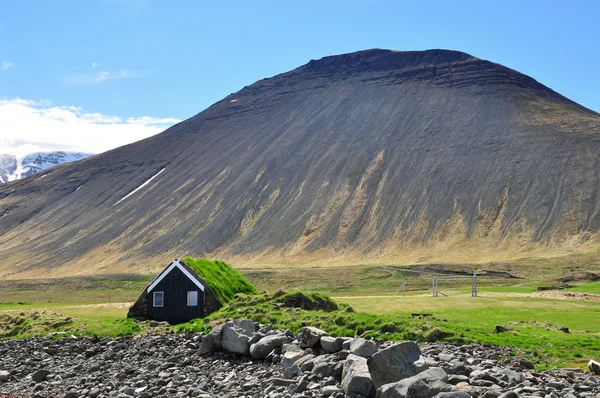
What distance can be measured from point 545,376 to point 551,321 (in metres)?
13.7

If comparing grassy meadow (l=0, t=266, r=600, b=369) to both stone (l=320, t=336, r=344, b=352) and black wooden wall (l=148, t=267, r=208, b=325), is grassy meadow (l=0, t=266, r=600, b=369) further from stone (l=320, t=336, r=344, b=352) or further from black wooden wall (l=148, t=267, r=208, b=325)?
stone (l=320, t=336, r=344, b=352)

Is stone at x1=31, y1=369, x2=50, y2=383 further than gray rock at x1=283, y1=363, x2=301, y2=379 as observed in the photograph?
Yes

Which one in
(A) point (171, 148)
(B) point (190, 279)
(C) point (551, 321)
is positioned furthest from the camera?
(A) point (171, 148)

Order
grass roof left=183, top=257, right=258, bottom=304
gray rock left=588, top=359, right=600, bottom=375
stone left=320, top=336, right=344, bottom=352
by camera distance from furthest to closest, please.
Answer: grass roof left=183, top=257, right=258, bottom=304 → stone left=320, top=336, right=344, bottom=352 → gray rock left=588, top=359, right=600, bottom=375

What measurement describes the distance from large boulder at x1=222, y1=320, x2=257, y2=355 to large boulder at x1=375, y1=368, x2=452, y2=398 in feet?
30.1

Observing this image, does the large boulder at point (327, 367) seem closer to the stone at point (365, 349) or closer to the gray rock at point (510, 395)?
the stone at point (365, 349)

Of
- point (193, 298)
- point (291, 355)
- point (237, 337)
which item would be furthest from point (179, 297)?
point (291, 355)

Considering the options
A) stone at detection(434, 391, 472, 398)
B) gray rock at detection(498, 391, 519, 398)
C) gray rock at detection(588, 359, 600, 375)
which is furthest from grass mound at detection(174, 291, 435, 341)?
stone at detection(434, 391, 472, 398)

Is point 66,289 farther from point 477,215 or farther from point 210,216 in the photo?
point 477,215

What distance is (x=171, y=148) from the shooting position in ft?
614

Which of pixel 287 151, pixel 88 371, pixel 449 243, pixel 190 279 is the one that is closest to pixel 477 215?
pixel 449 243

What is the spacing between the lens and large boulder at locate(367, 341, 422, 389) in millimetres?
14359

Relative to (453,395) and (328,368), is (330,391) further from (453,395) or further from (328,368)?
(453,395)

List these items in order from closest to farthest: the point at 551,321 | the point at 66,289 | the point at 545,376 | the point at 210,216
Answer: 1. the point at 545,376
2. the point at 551,321
3. the point at 66,289
4. the point at 210,216
